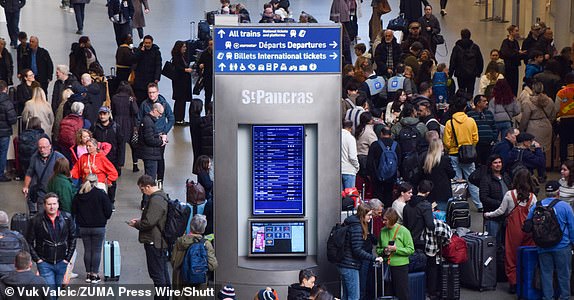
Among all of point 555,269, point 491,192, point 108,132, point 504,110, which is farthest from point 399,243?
point 504,110

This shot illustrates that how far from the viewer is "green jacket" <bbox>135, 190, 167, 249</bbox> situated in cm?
1513

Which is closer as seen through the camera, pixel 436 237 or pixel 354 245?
pixel 354 245

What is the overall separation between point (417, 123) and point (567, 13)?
39.9 feet

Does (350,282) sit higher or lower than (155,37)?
lower

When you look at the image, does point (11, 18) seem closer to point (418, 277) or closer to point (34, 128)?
point (34, 128)

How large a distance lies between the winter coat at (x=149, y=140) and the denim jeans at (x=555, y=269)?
231 inches

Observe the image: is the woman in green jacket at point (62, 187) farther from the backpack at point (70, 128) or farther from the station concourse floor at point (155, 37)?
the backpack at point (70, 128)

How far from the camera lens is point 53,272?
15.3 meters

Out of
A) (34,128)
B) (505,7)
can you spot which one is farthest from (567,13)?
(34,128)

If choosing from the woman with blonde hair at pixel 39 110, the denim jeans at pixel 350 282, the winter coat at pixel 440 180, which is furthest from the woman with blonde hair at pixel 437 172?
the woman with blonde hair at pixel 39 110

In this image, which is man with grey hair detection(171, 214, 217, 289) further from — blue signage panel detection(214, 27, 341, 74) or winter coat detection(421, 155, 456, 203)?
winter coat detection(421, 155, 456, 203)

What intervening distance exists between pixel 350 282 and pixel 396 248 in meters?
0.60

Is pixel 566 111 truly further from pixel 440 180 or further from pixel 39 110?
pixel 39 110

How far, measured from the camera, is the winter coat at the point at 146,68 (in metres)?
24.3
